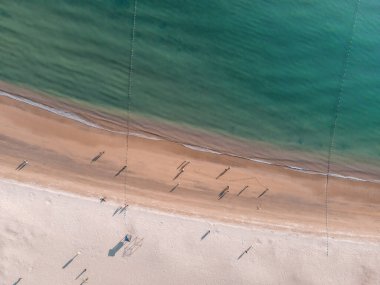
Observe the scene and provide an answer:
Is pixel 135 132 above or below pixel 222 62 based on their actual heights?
below

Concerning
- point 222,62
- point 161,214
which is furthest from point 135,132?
point 222,62

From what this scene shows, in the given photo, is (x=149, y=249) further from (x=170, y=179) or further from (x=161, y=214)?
(x=170, y=179)

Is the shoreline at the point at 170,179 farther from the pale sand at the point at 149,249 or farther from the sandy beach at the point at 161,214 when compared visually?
the pale sand at the point at 149,249

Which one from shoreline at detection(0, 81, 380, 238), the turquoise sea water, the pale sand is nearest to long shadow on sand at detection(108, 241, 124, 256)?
the pale sand

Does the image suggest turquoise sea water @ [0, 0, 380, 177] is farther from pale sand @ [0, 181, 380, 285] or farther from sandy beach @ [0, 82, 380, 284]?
pale sand @ [0, 181, 380, 285]

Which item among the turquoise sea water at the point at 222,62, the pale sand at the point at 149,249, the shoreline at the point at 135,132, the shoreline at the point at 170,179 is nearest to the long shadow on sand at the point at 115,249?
the pale sand at the point at 149,249

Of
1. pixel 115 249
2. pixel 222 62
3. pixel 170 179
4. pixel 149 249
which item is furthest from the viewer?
pixel 222 62
